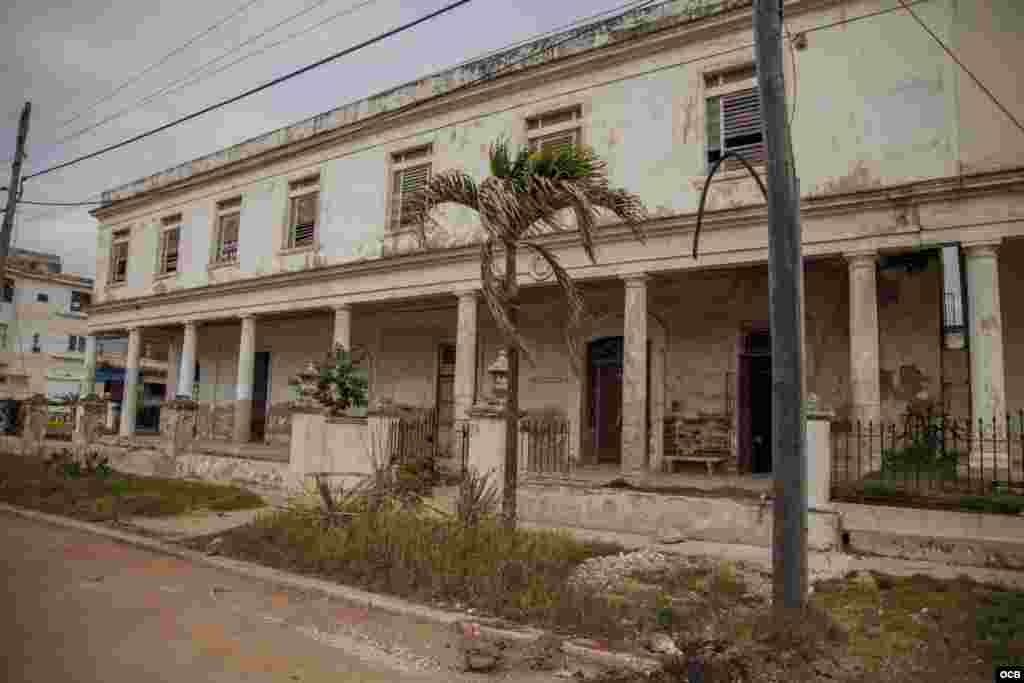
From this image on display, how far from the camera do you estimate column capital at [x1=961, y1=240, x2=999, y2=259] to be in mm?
8821

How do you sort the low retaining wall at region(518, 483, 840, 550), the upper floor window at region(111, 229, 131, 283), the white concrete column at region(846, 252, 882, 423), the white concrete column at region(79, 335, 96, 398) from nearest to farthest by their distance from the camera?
the low retaining wall at region(518, 483, 840, 550), the white concrete column at region(846, 252, 882, 423), the white concrete column at region(79, 335, 96, 398), the upper floor window at region(111, 229, 131, 283)

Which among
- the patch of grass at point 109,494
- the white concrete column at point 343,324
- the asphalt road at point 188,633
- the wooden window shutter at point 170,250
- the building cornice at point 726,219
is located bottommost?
the asphalt road at point 188,633

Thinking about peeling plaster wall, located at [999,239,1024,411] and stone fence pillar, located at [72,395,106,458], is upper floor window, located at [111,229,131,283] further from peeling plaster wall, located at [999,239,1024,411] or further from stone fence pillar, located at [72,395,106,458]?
peeling plaster wall, located at [999,239,1024,411]

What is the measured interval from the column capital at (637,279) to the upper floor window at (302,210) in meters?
8.35

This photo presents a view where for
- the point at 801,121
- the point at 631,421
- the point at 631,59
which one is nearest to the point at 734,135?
the point at 801,121

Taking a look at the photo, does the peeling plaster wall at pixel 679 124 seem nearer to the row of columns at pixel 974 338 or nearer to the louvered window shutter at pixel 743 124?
the louvered window shutter at pixel 743 124

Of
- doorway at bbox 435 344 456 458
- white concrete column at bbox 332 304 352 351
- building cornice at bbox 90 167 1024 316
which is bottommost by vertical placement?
doorway at bbox 435 344 456 458

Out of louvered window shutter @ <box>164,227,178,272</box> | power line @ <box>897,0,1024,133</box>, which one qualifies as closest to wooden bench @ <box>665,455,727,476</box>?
power line @ <box>897,0,1024,133</box>

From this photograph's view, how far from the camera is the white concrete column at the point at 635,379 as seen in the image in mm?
10773

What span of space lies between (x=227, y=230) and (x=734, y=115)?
13.4 metres

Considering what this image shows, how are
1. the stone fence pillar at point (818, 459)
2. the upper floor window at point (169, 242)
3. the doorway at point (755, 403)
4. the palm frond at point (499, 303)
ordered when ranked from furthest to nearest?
the upper floor window at point (169, 242), the doorway at point (755, 403), the stone fence pillar at point (818, 459), the palm frond at point (499, 303)

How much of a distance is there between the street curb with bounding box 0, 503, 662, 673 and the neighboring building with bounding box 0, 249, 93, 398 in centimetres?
3545

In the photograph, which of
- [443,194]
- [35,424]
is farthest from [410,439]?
[35,424]

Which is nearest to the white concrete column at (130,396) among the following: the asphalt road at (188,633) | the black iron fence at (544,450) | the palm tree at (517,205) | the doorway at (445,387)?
the doorway at (445,387)
